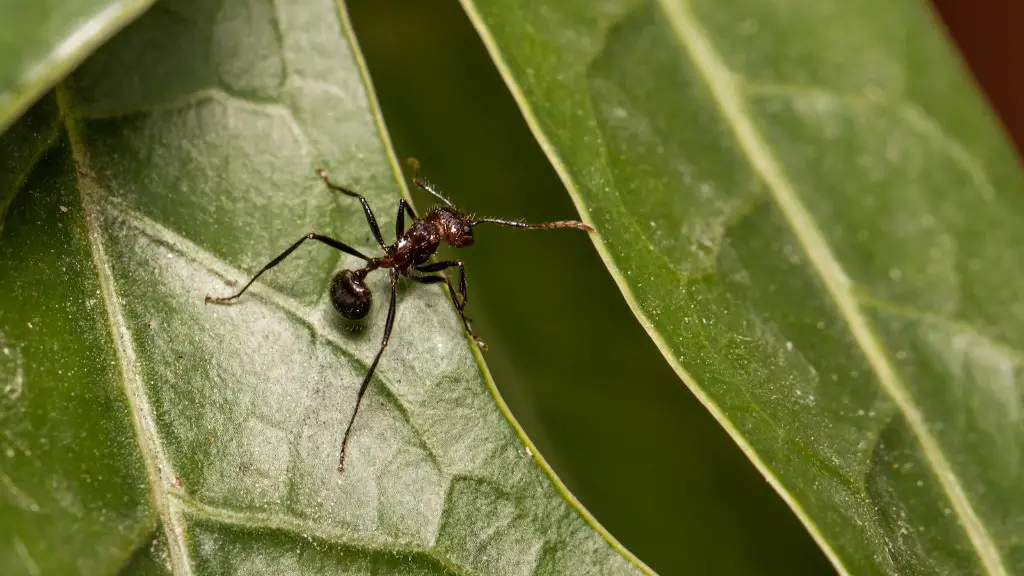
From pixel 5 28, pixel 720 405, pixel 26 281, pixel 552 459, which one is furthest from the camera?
pixel 552 459

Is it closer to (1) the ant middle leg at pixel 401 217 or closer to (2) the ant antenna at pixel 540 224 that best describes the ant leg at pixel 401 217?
(1) the ant middle leg at pixel 401 217

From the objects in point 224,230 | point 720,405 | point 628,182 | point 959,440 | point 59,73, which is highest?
point 59,73

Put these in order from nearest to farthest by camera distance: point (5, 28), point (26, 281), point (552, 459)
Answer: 1. point (5, 28)
2. point (26, 281)
3. point (552, 459)

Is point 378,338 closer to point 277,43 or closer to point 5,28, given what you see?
point 277,43

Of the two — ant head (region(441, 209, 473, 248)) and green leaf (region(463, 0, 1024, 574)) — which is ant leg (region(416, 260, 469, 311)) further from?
green leaf (region(463, 0, 1024, 574))

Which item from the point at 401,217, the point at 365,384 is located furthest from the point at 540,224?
the point at 365,384

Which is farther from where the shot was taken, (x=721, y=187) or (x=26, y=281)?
(x=721, y=187)

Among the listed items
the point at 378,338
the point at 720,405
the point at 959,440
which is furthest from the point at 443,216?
the point at 959,440
